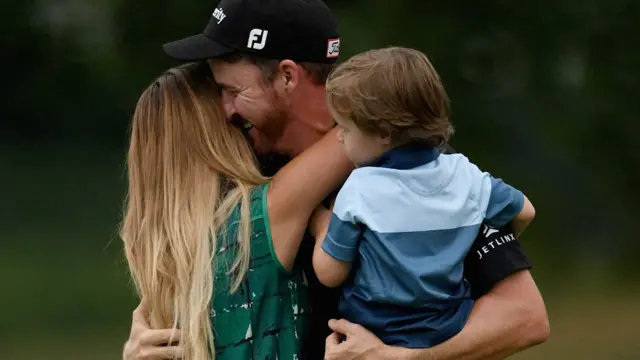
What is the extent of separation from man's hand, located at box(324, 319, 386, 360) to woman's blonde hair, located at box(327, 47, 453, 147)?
13.9 inches

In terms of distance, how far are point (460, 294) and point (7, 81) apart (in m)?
6.83

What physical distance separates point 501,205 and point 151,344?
744mm

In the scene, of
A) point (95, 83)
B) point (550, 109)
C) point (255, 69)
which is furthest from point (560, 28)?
point (255, 69)

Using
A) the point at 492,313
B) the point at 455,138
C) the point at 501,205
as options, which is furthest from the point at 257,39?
the point at 455,138

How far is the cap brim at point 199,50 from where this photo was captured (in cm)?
215

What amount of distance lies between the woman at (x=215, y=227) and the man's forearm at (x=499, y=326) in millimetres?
275

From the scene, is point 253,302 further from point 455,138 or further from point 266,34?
point 455,138

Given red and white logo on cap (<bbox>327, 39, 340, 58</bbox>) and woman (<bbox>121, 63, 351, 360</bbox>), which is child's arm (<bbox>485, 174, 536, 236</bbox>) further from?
red and white logo on cap (<bbox>327, 39, 340, 58</bbox>)

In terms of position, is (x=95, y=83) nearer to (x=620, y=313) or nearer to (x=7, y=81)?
(x=7, y=81)

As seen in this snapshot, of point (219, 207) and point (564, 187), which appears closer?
point (219, 207)

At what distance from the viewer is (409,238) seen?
1.91m

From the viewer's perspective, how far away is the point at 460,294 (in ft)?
6.50

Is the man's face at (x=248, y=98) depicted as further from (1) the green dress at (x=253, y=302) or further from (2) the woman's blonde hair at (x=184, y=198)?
(1) the green dress at (x=253, y=302)

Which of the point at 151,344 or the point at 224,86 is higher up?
the point at 224,86
